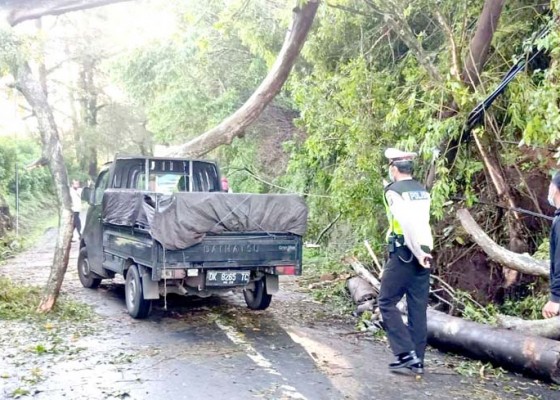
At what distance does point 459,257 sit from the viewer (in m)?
8.53

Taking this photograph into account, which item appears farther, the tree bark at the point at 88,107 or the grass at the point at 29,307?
the tree bark at the point at 88,107

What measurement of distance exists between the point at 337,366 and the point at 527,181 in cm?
385

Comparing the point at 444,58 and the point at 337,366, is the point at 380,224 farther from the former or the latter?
the point at 337,366

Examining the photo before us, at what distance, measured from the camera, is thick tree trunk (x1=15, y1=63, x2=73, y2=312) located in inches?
323

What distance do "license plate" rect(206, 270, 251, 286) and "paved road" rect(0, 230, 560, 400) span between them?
551 mm

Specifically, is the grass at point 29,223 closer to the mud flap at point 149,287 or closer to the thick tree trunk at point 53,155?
the thick tree trunk at point 53,155

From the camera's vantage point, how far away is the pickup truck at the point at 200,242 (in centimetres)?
715

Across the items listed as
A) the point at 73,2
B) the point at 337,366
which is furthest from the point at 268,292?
the point at 73,2

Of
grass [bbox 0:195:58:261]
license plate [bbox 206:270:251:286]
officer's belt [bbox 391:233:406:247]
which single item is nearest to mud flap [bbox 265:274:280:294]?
license plate [bbox 206:270:251:286]

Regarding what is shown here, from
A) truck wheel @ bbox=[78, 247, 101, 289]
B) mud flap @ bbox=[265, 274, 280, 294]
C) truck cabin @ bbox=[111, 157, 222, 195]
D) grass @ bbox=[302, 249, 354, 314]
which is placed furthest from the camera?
truck wheel @ bbox=[78, 247, 101, 289]

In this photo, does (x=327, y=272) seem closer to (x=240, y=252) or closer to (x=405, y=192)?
(x=240, y=252)

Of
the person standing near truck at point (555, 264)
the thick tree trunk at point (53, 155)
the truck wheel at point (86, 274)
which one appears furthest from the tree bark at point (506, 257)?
the truck wheel at point (86, 274)

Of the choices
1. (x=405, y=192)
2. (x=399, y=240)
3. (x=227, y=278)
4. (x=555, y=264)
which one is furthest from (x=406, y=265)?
(x=227, y=278)

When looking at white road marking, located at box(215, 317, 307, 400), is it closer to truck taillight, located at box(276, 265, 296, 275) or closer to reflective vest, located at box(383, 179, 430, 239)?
truck taillight, located at box(276, 265, 296, 275)
